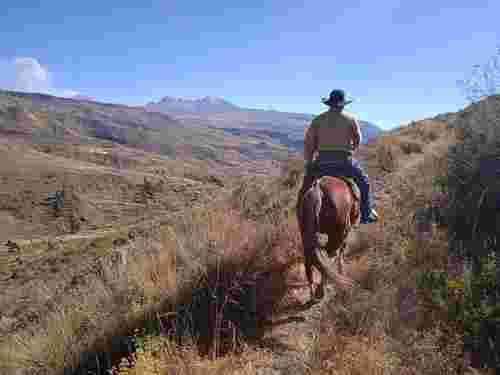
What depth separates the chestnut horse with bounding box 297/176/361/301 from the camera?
367 centimetres

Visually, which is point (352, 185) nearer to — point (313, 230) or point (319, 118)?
point (319, 118)

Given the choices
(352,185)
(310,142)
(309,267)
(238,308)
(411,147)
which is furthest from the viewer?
(411,147)

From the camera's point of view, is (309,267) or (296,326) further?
(309,267)

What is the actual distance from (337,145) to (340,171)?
381 mm

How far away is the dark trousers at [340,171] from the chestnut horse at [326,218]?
23cm

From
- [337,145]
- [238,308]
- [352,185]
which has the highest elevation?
[337,145]

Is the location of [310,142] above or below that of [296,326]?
above

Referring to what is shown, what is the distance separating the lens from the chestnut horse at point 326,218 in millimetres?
3674

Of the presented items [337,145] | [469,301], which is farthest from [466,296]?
[337,145]

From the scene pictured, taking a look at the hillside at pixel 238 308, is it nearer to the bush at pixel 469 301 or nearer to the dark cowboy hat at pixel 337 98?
the bush at pixel 469 301

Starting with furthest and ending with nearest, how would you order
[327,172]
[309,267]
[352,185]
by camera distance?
[327,172] < [352,185] < [309,267]

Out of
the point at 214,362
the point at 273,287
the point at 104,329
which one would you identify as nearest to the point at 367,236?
the point at 273,287

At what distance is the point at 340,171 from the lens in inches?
190

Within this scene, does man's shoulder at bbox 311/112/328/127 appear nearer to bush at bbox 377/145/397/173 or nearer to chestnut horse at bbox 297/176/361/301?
chestnut horse at bbox 297/176/361/301
